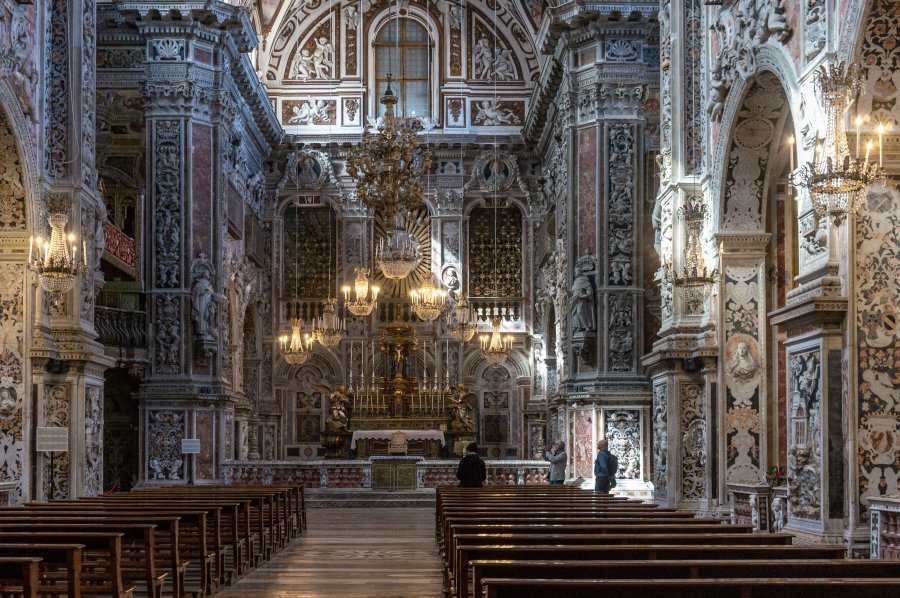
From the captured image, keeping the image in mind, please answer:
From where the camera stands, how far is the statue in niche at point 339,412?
3200 cm

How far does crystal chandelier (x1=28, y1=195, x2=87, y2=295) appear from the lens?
1542 cm

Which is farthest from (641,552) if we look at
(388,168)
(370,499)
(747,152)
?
(388,168)

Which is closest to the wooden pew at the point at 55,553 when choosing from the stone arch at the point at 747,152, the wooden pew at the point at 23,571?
the wooden pew at the point at 23,571

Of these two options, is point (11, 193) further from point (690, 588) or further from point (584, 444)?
point (584, 444)

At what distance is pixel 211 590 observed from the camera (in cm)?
1271

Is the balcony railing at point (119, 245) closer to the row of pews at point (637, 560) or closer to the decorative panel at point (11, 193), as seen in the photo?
the decorative panel at point (11, 193)

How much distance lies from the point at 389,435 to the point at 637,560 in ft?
79.0

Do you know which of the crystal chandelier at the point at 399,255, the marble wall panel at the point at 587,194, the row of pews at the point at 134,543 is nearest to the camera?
the row of pews at the point at 134,543

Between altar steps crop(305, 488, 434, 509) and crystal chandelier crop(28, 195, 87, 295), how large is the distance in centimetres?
1149

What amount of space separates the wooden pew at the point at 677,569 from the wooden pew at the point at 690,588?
48 cm

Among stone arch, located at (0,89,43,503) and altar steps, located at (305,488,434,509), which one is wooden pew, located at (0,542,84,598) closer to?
stone arch, located at (0,89,43,503)

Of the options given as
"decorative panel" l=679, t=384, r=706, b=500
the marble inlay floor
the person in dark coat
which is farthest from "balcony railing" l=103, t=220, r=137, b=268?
A: "decorative panel" l=679, t=384, r=706, b=500

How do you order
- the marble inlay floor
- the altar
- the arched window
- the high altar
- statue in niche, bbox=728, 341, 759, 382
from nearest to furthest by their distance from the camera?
the marble inlay floor → statue in niche, bbox=728, 341, 759, 382 → the altar → the high altar → the arched window

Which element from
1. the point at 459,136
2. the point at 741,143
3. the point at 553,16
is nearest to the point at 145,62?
the point at 553,16
